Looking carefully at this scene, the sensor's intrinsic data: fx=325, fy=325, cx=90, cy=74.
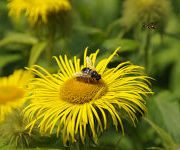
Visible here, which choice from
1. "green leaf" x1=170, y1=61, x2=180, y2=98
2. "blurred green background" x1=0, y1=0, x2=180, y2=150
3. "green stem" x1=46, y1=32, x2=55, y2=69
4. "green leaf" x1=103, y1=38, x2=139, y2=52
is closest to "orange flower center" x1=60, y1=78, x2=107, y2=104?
"blurred green background" x1=0, y1=0, x2=180, y2=150

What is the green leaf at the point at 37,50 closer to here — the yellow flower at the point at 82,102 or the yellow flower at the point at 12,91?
the yellow flower at the point at 12,91

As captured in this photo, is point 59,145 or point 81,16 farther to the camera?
point 81,16

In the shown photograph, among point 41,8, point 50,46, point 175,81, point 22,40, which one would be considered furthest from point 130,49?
point 175,81

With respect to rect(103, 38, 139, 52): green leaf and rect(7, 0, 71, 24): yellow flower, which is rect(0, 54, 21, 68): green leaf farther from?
rect(103, 38, 139, 52): green leaf

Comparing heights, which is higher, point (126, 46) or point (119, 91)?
point (126, 46)

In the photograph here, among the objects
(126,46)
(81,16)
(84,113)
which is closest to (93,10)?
(81,16)

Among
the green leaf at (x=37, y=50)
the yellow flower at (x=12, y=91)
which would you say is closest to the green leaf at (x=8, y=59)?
the yellow flower at (x=12, y=91)

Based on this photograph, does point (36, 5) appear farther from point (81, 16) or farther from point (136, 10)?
point (81, 16)
